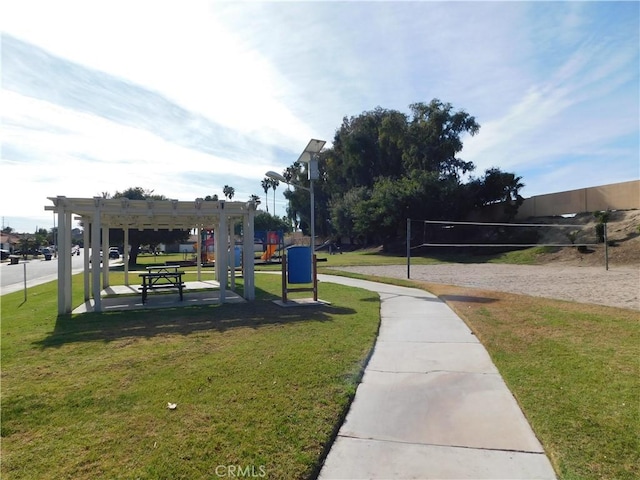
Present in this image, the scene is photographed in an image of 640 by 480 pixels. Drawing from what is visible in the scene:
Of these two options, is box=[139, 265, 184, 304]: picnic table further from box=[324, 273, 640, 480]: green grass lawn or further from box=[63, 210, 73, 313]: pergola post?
box=[324, 273, 640, 480]: green grass lawn

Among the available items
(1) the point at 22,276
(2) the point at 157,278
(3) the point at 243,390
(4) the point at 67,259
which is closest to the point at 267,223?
(1) the point at 22,276

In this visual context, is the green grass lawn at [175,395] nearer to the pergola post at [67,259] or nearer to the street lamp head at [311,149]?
the pergola post at [67,259]

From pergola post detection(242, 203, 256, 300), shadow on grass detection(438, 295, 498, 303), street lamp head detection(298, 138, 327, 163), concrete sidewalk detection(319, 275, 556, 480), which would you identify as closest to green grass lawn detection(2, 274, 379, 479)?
concrete sidewalk detection(319, 275, 556, 480)

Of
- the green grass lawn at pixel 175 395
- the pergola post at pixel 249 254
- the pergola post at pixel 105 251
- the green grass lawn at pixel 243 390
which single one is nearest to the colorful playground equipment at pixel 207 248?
the pergola post at pixel 105 251

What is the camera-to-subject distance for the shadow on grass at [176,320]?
693 centimetres

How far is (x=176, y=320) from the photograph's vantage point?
820 centimetres

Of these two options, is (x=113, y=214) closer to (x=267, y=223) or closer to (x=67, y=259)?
(x=67, y=259)

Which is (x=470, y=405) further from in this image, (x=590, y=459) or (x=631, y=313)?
(x=631, y=313)

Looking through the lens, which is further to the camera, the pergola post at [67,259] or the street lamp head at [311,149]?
the street lamp head at [311,149]

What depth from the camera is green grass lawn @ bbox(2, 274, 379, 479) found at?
2.95m

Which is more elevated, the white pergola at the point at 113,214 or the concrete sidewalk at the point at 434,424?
the white pergola at the point at 113,214

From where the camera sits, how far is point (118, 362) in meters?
5.25

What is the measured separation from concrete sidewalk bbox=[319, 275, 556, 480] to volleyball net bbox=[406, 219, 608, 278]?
53.4ft

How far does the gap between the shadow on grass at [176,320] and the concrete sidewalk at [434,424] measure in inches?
112
